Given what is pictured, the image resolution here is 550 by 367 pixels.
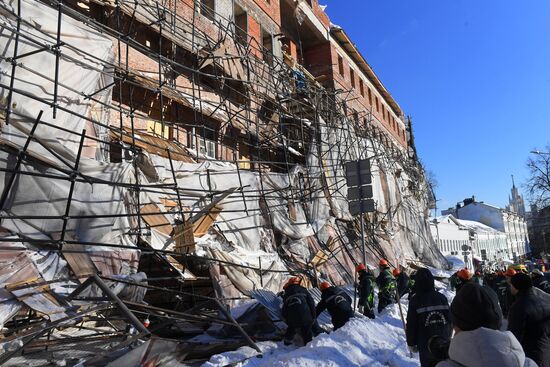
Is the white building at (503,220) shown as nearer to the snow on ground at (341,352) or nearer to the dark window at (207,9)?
the dark window at (207,9)

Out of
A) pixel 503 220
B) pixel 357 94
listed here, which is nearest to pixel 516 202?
pixel 503 220

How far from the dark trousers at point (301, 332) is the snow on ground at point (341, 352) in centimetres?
16

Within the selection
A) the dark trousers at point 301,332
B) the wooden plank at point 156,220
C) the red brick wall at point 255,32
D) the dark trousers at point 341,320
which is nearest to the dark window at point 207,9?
the red brick wall at point 255,32

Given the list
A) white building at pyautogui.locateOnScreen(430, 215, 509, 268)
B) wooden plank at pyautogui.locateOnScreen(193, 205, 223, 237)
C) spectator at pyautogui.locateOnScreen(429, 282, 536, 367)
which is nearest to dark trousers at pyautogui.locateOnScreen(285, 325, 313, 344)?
wooden plank at pyautogui.locateOnScreen(193, 205, 223, 237)

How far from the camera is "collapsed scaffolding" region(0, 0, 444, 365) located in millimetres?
6539

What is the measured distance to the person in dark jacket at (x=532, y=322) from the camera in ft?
13.9

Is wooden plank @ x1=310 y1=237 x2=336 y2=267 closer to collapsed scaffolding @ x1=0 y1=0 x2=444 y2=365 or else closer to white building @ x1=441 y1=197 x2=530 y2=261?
collapsed scaffolding @ x1=0 y1=0 x2=444 y2=365

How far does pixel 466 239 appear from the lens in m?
50.6

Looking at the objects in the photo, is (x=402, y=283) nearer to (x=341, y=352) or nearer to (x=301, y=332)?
(x=301, y=332)

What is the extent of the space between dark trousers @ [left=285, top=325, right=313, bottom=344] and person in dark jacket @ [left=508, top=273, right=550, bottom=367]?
350cm

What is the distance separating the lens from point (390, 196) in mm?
22469

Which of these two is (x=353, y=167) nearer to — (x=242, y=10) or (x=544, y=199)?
(x=242, y=10)

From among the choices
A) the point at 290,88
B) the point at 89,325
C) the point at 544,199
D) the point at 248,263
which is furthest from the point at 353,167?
the point at 544,199

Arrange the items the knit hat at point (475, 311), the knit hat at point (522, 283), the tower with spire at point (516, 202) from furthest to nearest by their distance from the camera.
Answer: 1. the tower with spire at point (516, 202)
2. the knit hat at point (522, 283)
3. the knit hat at point (475, 311)
